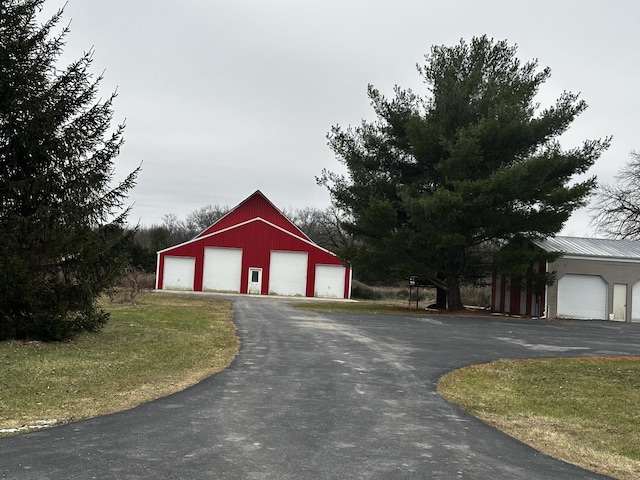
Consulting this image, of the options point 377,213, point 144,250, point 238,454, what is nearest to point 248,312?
point 377,213

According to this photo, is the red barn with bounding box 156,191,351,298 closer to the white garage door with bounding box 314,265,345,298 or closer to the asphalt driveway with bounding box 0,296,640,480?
the white garage door with bounding box 314,265,345,298

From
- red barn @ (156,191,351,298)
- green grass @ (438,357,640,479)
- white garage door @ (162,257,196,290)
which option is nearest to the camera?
green grass @ (438,357,640,479)

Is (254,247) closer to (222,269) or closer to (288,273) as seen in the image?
(222,269)

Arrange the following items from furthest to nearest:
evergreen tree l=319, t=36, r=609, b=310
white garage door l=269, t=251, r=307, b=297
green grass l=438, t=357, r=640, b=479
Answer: white garage door l=269, t=251, r=307, b=297
evergreen tree l=319, t=36, r=609, b=310
green grass l=438, t=357, r=640, b=479

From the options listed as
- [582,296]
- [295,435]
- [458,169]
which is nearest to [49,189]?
[295,435]

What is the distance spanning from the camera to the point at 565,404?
9.68 meters

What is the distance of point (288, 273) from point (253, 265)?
255 centimetres

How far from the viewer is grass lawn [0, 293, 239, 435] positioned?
25.8ft

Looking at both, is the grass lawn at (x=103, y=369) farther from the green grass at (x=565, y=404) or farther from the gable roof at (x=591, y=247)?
the gable roof at (x=591, y=247)

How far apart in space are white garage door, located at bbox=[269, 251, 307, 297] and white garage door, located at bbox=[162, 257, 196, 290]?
5563mm

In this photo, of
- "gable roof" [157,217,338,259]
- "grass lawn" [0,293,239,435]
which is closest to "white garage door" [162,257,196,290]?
"gable roof" [157,217,338,259]

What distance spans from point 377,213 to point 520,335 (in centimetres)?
951

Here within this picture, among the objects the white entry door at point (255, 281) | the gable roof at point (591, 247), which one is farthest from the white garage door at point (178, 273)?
the gable roof at point (591, 247)

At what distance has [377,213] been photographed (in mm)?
28000
